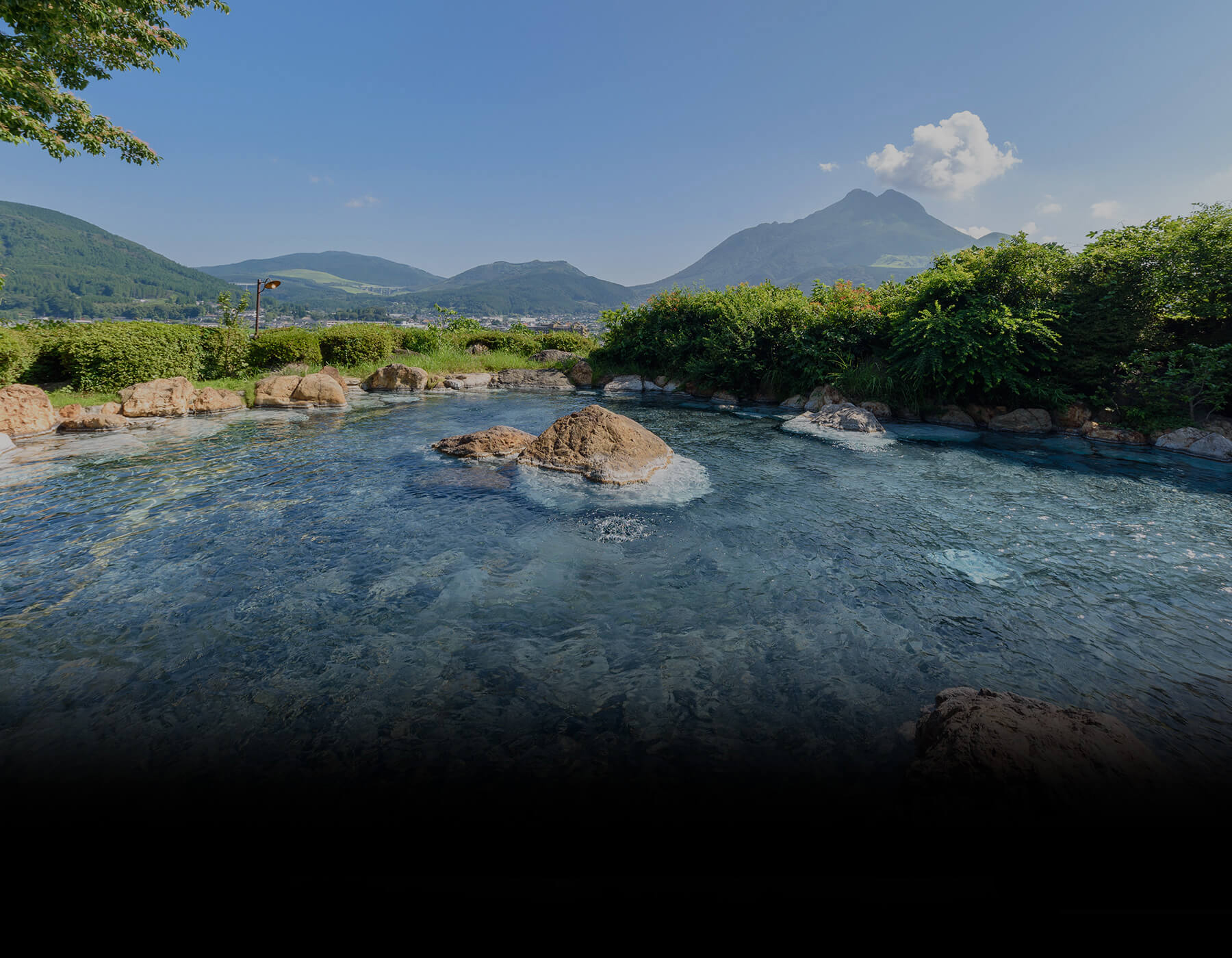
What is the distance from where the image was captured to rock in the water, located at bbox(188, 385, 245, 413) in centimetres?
1455

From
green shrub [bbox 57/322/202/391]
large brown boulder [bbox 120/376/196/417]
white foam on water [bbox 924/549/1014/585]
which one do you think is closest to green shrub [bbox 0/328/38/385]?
green shrub [bbox 57/322/202/391]

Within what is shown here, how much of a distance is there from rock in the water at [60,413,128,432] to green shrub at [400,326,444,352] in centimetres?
1521

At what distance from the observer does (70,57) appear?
474 inches

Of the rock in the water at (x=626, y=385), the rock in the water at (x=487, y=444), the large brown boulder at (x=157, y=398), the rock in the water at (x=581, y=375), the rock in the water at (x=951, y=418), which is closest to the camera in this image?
the rock in the water at (x=487, y=444)

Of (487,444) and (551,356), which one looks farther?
(551,356)

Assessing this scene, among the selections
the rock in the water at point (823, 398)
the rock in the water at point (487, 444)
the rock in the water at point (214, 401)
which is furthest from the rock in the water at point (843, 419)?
the rock in the water at point (214, 401)

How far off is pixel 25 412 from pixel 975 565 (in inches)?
719

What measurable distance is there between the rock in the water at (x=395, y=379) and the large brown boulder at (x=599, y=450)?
13249mm

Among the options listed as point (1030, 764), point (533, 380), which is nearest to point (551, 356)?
point (533, 380)

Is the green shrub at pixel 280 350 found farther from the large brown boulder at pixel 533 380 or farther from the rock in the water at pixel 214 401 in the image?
the large brown boulder at pixel 533 380

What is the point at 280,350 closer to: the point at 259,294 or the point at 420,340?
the point at 420,340

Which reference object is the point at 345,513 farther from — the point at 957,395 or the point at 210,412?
the point at 957,395

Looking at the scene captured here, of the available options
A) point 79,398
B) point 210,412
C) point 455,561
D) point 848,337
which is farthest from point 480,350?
point 455,561

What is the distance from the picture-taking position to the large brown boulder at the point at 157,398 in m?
13.4
